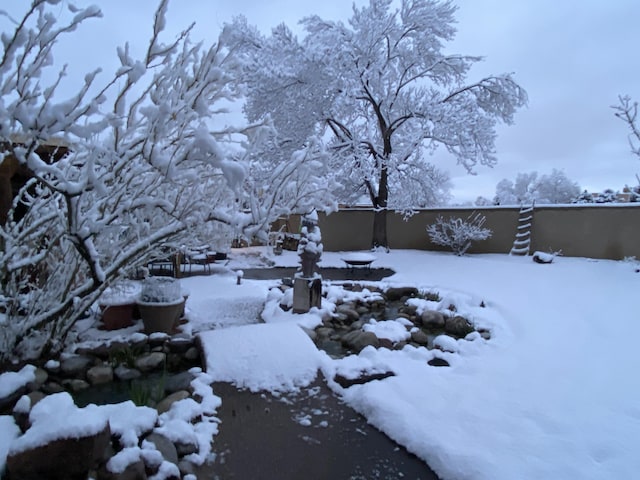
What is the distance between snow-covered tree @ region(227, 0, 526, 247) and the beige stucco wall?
936 mm

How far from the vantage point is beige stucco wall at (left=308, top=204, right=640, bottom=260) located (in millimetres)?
8258

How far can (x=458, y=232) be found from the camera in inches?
410

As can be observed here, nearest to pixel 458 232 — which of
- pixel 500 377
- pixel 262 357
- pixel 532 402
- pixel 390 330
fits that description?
pixel 390 330

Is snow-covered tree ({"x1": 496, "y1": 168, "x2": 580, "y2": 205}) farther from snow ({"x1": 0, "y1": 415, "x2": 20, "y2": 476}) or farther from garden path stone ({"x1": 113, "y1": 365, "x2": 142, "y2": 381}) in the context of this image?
snow ({"x1": 0, "y1": 415, "x2": 20, "y2": 476})

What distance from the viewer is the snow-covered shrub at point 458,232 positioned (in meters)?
10.3

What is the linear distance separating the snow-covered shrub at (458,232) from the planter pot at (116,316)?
8889mm

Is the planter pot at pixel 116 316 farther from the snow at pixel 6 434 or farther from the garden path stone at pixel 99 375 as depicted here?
the snow at pixel 6 434

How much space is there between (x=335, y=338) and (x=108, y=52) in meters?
3.67

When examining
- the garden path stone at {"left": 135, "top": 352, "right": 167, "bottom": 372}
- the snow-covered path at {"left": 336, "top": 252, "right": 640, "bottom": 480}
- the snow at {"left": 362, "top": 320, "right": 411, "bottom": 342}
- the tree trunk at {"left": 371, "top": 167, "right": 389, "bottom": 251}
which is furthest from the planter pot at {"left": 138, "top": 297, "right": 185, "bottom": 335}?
the tree trunk at {"left": 371, "top": 167, "right": 389, "bottom": 251}

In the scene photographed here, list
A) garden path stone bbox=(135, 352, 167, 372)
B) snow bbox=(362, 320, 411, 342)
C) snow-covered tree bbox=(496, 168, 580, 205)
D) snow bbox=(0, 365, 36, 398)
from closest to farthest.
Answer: snow bbox=(0, 365, 36, 398)
garden path stone bbox=(135, 352, 167, 372)
snow bbox=(362, 320, 411, 342)
snow-covered tree bbox=(496, 168, 580, 205)

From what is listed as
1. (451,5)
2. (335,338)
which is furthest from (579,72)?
(335,338)

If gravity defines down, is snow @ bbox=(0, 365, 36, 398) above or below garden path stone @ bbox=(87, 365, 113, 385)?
above

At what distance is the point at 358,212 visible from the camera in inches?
508

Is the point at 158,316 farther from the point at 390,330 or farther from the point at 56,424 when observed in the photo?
the point at 390,330
